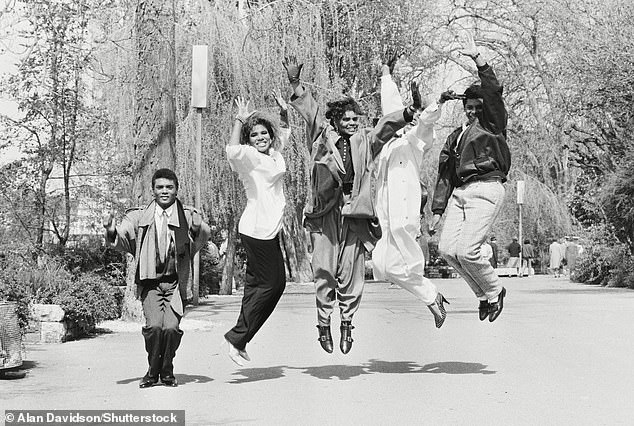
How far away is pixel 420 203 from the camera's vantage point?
33.4 ft

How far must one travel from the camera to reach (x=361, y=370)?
9.92 metres

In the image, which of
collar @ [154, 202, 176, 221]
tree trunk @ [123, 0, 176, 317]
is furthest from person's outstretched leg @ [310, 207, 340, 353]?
tree trunk @ [123, 0, 176, 317]

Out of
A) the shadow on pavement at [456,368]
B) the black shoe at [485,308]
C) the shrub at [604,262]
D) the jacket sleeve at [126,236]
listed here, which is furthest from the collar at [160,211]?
the shrub at [604,262]

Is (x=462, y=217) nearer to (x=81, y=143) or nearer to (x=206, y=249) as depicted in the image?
(x=81, y=143)

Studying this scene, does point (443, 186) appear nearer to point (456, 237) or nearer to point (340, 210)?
point (456, 237)

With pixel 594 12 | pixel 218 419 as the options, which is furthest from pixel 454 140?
pixel 594 12

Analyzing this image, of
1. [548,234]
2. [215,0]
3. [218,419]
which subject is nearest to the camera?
[218,419]

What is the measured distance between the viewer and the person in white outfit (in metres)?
9.67

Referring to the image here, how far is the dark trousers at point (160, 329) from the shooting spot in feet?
29.3

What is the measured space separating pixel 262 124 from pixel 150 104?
6.99 meters

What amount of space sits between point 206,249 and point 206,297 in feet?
3.78

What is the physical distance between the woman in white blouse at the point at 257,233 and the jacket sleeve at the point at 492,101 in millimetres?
1959

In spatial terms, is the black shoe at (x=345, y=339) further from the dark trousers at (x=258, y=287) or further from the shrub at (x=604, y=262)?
the shrub at (x=604, y=262)

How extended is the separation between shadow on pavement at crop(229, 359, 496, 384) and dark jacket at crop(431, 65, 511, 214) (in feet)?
4.91
